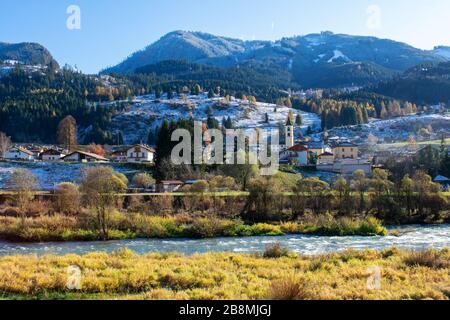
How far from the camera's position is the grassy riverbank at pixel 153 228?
37844mm

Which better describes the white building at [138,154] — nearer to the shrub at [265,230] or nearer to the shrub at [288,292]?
the shrub at [265,230]

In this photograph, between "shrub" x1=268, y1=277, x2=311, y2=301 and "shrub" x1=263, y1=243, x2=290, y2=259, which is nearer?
"shrub" x1=268, y1=277, x2=311, y2=301

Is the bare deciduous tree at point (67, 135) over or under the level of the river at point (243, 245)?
over

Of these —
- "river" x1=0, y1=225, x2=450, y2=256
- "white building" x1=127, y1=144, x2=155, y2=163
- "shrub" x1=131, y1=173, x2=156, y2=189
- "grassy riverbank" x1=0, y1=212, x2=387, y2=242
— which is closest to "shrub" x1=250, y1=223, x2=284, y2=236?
"grassy riverbank" x1=0, y1=212, x2=387, y2=242

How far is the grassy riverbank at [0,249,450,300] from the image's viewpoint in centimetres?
1296

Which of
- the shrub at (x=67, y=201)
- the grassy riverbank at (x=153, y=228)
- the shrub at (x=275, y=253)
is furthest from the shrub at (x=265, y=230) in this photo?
the shrub at (x=67, y=201)

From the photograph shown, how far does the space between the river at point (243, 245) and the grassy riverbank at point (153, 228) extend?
2116 millimetres

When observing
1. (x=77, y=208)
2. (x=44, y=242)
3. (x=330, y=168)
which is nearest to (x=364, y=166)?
(x=330, y=168)

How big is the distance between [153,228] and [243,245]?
10015mm

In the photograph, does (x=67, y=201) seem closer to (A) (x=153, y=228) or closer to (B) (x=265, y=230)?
(A) (x=153, y=228)

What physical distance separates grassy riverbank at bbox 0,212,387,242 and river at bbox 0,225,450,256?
2116mm

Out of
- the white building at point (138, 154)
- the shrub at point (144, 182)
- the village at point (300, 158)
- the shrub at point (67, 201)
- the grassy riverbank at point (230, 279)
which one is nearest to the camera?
the grassy riverbank at point (230, 279)

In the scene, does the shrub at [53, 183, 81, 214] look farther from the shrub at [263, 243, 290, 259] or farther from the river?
the shrub at [263, 243, 290, 259]

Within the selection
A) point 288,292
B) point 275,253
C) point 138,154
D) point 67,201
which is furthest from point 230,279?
point 138,154
